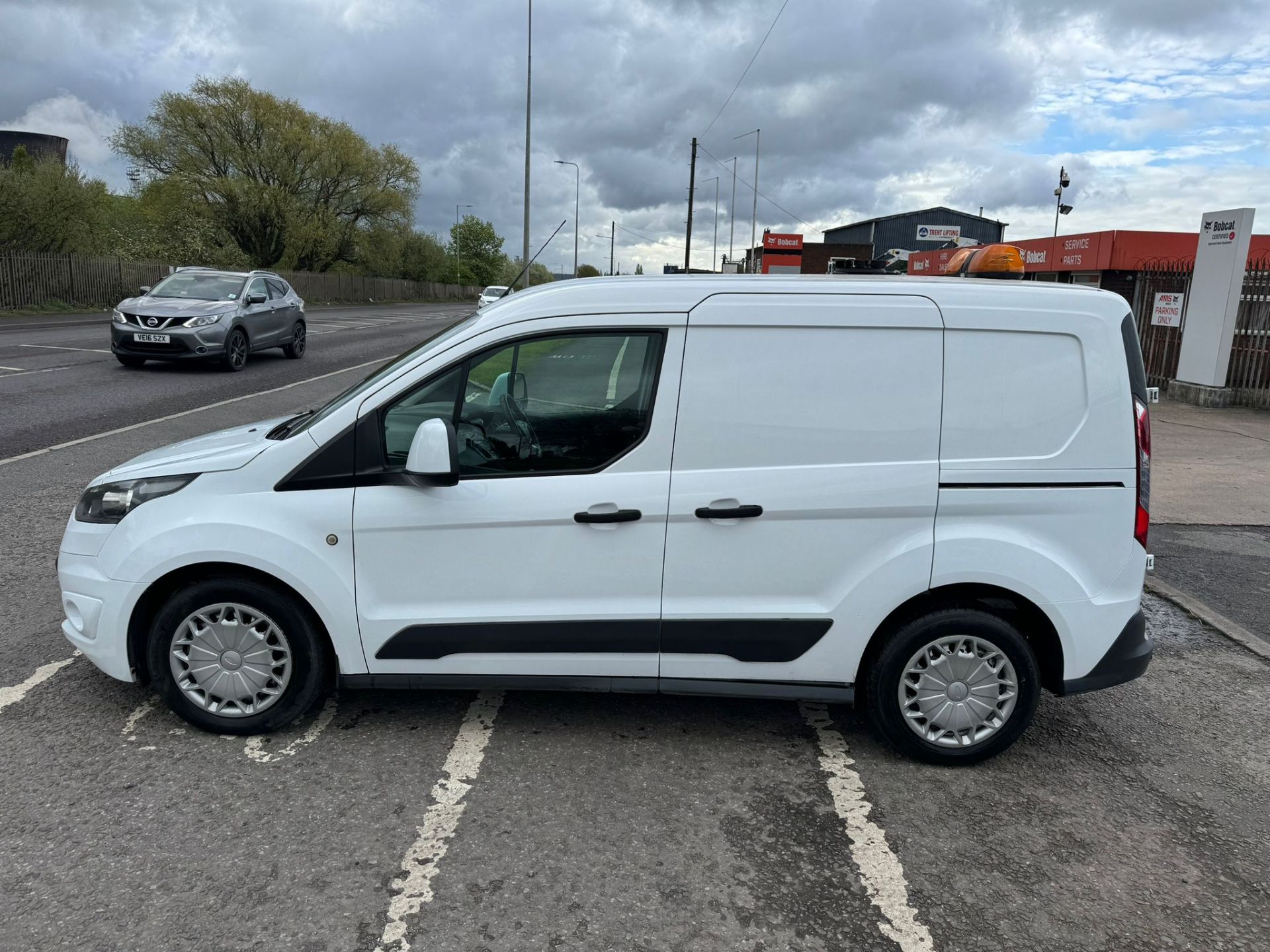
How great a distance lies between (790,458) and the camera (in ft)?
11.1

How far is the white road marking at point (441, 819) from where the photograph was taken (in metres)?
2.63

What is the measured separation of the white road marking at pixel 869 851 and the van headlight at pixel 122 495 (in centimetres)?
267

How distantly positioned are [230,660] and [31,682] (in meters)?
1.13

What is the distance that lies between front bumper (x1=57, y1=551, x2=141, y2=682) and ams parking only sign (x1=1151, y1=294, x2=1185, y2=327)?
17.4 metres

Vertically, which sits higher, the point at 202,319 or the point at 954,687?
the point at 202,319

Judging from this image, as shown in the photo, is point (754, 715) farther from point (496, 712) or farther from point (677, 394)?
point (677, 394)

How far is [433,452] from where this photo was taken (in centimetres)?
325

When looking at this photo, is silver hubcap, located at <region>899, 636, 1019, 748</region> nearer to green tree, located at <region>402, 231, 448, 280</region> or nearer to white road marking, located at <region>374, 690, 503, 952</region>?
white road marking, located at <region>374, 690, 503, 952</region>

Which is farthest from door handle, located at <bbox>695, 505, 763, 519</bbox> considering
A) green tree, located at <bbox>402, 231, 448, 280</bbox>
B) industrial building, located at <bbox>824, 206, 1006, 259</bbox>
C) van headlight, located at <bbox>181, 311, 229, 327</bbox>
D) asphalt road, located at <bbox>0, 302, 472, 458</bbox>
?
green tree, located at <bbox>402, 231, 448, 280</bbox>

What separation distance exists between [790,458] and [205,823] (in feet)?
7.61

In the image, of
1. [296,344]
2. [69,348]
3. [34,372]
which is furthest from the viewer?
[296,344]

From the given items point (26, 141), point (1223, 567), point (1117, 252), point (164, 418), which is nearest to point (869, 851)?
point (1223, 567)

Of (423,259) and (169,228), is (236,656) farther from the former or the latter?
(423,259)

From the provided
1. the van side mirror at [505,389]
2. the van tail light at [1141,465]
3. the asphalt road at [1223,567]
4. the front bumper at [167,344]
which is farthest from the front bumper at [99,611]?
the front bumper at [167,344]
